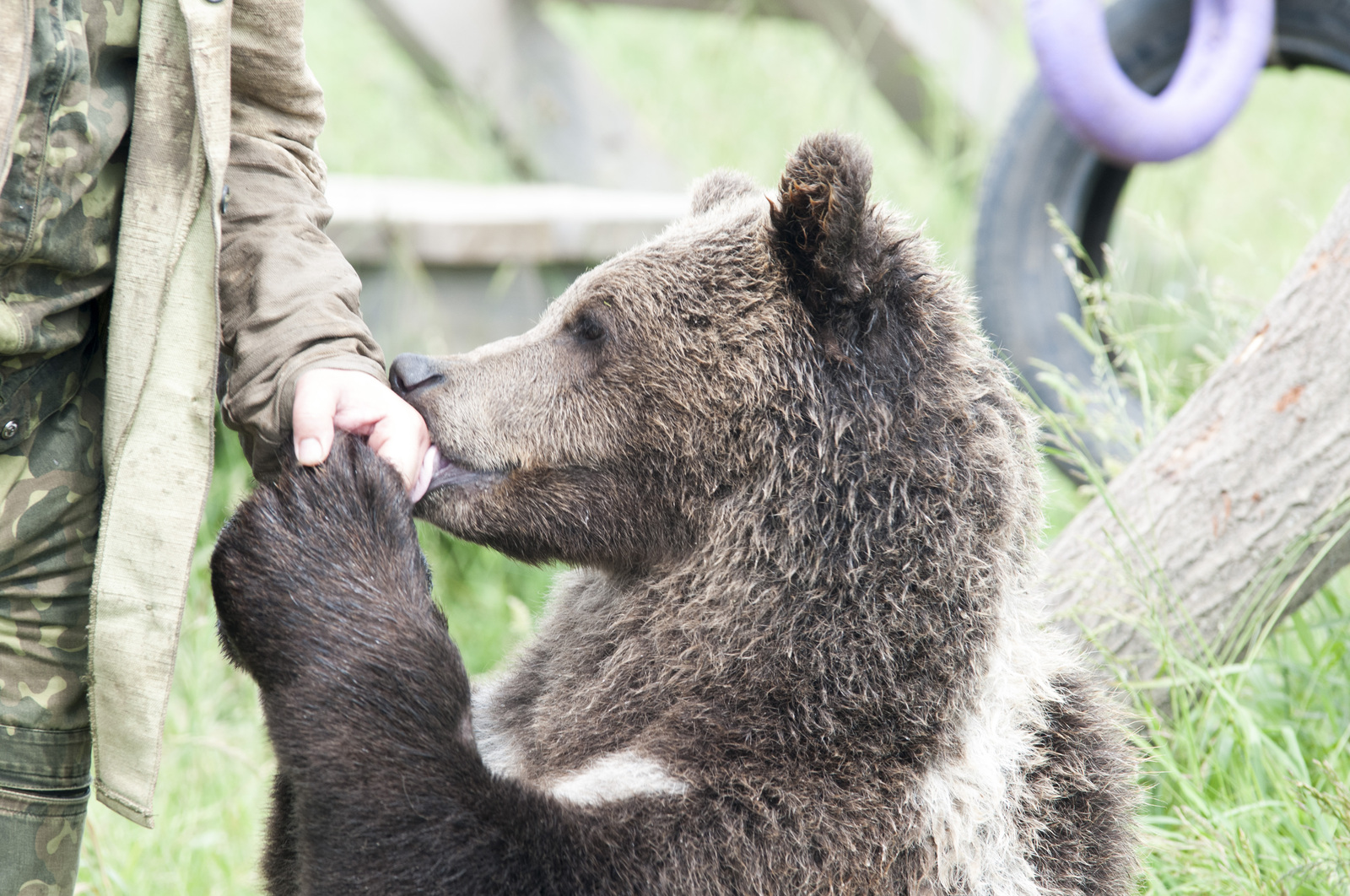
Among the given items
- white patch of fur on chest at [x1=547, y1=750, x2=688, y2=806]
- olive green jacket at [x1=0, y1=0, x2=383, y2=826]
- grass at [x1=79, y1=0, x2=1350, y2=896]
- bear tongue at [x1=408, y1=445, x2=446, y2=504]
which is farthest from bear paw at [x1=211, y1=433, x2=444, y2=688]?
grass at [x1=79, y1=0, x2=1350, y2=896]

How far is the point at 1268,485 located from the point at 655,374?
6.25 ft

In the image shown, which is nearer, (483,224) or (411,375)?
(411,375)

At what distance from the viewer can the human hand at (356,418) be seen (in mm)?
2287

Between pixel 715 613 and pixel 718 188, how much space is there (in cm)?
120

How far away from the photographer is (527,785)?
233 centimetres

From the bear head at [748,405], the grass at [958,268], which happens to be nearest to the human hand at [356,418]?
the bear head at [748,405]

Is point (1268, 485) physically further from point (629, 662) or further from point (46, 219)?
point (46, 219)

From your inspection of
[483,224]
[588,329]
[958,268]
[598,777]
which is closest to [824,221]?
[588,329]

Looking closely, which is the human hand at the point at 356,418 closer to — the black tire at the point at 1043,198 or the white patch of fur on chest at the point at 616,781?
the white patch of fur on chest at the point at 616,781

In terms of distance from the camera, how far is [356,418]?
7.79 feet

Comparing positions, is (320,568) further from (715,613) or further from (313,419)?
(715,613)

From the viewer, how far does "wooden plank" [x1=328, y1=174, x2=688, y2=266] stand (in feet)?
18.4

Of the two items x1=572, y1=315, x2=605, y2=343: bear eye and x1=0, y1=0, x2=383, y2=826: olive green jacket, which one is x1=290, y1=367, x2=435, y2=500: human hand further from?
x1=572, y1=315, x2=605, y2=343: bear eye

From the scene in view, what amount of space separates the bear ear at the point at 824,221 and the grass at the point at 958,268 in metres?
0.75
